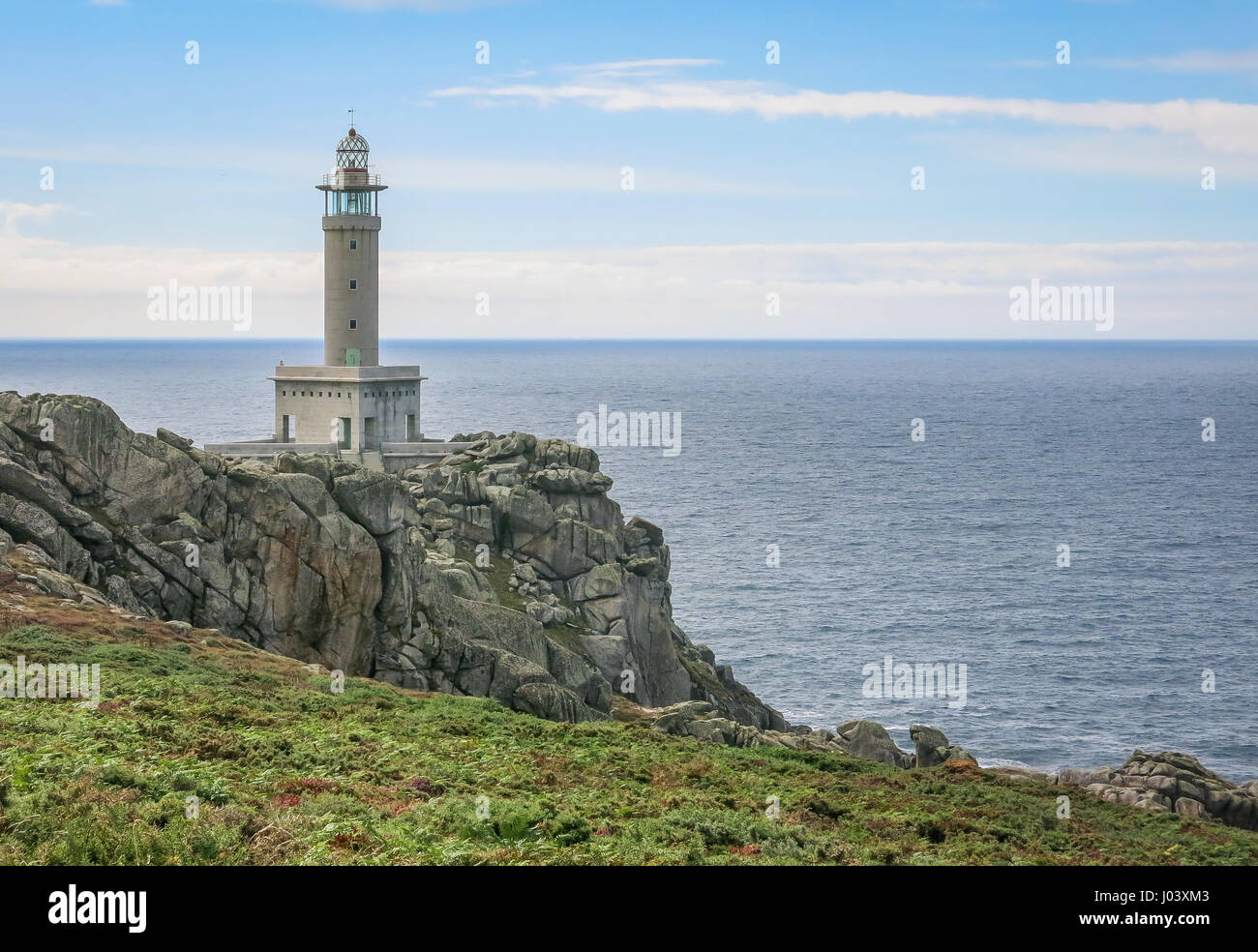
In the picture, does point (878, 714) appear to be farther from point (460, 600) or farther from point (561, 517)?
point (460, 600)

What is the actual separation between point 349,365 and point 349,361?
0.79ft

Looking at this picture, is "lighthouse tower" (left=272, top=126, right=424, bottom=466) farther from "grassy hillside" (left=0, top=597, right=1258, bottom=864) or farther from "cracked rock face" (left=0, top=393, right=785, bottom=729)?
"grassy hillside" (left=0, top=597, right=1258, bottom=864)

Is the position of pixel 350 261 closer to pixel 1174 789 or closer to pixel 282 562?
pixel 282 562

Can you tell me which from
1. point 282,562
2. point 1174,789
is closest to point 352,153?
point 282,562

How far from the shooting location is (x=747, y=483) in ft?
466

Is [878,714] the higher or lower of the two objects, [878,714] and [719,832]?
the lower

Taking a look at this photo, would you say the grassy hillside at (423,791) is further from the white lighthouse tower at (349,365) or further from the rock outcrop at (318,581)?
the white lighthouse tower at (349,365)

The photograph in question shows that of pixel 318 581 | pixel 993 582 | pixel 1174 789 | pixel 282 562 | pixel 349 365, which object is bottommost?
pixel 1174 789

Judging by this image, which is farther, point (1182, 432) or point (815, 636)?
point (1182, 432)

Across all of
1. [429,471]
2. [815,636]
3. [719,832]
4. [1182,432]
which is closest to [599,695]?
[429,471]

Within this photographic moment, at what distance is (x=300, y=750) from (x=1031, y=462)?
464ft

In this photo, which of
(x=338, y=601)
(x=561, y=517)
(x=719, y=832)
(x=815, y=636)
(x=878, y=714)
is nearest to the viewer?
(x=719, y=832)

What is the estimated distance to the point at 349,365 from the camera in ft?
258
